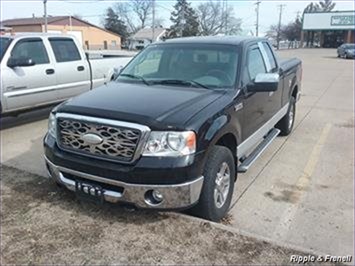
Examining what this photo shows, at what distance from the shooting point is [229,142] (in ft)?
13.8

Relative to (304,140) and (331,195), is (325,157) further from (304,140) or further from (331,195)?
(331,195)

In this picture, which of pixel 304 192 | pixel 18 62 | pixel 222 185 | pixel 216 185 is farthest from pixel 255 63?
pixel 18 62

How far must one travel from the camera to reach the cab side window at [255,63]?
4.91m

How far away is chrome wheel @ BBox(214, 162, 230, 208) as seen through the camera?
12.7 feet

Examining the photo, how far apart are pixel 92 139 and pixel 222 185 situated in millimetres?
1365

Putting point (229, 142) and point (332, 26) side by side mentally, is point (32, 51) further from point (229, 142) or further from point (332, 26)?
point (332, 26)

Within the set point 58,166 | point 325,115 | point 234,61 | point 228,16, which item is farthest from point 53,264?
point 228,16

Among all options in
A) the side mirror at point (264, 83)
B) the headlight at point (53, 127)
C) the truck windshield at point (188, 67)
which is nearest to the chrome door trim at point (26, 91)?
the truck windshield at point (188, 67)

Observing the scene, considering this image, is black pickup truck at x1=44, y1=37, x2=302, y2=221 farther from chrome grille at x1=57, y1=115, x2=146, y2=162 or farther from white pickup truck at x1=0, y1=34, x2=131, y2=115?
white pickup truck at x1=0, y1=34, x2=131, y2=115

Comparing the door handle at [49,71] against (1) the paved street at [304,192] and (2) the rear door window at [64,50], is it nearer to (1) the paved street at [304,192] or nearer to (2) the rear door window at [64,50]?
(2) the rear door window at [64,50]

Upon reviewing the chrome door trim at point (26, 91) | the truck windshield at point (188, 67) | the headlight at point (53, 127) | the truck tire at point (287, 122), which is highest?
the truck windshield at point (188, 67)

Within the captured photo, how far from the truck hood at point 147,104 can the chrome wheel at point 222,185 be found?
0.68 m

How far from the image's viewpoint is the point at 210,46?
4910 millimetres

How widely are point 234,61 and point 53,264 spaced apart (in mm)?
2929
